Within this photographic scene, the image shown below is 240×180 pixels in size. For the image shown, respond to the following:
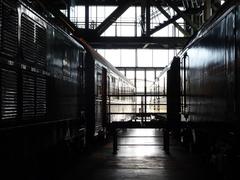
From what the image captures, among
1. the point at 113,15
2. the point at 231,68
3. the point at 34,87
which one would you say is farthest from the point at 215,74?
the point at 113,15

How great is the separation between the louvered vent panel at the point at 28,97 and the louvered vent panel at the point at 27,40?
1.04 ft

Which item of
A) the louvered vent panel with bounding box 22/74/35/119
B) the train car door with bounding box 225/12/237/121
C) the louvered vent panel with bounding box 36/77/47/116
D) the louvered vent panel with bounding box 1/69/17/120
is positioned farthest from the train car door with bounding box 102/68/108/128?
the louvered vent panel with bounding box 1/69/17/120

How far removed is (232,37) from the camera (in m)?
7.06

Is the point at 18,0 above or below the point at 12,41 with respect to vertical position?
above

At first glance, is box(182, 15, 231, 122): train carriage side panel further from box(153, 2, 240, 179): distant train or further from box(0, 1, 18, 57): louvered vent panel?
box(0, 1, 18, 57): louvered vent panel

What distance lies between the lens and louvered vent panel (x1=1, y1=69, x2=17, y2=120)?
568cm

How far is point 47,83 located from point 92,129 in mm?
5810

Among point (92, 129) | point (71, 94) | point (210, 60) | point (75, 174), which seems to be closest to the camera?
point (210, 60)

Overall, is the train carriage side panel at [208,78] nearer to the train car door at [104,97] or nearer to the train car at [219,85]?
the train car at [219,85]

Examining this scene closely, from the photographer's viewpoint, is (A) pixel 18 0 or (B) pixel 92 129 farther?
(B) pixel 92 129

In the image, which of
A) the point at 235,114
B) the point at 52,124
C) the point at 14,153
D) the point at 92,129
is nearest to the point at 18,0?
the point at 14,153

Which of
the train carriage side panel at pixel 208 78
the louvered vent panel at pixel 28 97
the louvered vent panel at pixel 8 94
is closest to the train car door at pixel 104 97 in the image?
the train carriage side panel at pixel 208 78

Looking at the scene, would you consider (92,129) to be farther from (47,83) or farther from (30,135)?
(30,135)

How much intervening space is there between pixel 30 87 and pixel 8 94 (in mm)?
1193
